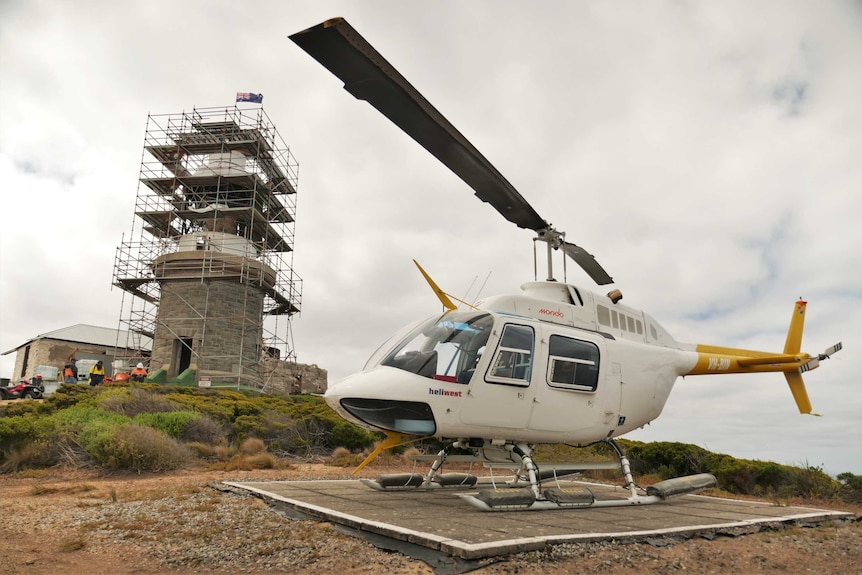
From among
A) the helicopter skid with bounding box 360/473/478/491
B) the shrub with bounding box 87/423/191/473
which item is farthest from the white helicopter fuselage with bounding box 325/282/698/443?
the shrub with bounding box 87/423/191/473

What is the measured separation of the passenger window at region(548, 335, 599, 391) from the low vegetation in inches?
174

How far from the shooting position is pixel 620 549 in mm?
5047

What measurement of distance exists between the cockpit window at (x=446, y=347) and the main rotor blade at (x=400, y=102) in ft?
5.67

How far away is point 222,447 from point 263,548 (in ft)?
31.3

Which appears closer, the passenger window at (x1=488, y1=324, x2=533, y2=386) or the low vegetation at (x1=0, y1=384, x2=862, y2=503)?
the passenger window at (x1=488, y1=324, x2=533, y2=386)

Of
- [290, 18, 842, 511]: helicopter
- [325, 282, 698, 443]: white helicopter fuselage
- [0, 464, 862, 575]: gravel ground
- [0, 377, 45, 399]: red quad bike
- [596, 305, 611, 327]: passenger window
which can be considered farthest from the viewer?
[0, 377, 45, 399]: red quad bike

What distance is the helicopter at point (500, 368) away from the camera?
20.0 feet

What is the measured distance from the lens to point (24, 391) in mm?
27188

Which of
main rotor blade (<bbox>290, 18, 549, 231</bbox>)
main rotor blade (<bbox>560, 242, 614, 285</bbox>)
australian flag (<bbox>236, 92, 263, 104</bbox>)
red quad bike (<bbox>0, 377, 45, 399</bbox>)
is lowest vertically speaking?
red quad bike (<bbox>0, 377, 45, 399</bbox>)

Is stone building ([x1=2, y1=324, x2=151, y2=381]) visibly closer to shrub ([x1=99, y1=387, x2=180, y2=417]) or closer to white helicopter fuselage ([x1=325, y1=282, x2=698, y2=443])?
shrub ([x1=99, y1=387, x2=180, y2=417])

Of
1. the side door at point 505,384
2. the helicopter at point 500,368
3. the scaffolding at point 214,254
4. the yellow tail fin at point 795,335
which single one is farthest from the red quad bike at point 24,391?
the yellow tail fin at point 795,335

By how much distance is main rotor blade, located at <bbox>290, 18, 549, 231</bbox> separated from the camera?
4.86m

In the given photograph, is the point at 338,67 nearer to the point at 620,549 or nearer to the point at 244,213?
the point at 620,549

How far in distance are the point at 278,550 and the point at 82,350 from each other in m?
46.1
